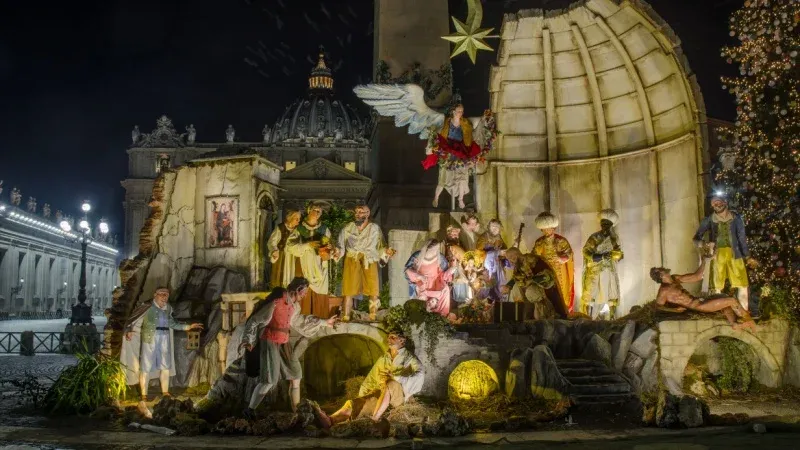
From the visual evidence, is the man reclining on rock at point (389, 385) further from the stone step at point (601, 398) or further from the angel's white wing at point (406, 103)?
the angel's white wing at point (406, 103)

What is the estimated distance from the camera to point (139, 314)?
1249cm

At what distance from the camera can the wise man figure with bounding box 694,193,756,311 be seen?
1237 centimetres

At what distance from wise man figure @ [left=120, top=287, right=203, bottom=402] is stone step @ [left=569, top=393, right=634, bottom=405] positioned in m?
6.76

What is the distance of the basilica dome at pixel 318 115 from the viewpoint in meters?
112

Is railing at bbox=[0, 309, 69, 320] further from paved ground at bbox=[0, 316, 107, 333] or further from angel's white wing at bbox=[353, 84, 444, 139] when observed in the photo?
angel's white wing at bbox=[353, 84, 444, 139]

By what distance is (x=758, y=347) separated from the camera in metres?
12.0

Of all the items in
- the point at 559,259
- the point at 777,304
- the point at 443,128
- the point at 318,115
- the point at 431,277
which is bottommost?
the point at 777,304

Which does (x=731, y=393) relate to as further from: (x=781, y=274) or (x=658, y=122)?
(x=658, y=122)

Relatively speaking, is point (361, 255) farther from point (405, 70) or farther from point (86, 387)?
point (405, 70)

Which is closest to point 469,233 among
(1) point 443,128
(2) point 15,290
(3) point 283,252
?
(1) point 443,128

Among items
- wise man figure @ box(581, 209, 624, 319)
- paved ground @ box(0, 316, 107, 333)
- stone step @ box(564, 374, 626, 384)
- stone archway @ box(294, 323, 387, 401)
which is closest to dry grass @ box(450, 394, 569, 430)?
stone step @ box(564, 374, 626, 384)

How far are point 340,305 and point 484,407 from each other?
389 centimetres

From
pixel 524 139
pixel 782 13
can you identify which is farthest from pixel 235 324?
pixel 782 13

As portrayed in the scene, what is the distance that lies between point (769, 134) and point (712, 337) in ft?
14.8
